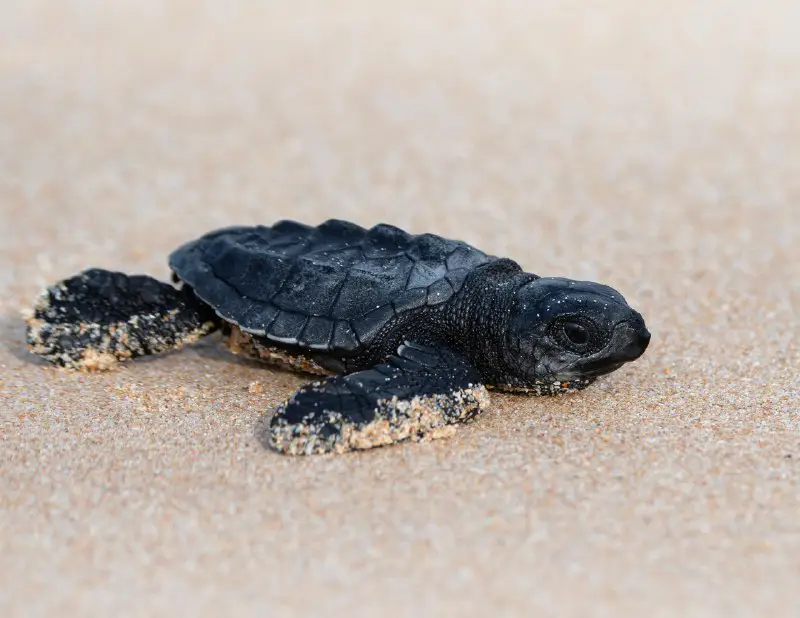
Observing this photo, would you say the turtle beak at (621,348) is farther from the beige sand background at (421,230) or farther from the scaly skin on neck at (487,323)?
the scaly skin on neck at (487,323)

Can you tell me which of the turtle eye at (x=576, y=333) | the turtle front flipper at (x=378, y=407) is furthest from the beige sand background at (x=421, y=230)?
the turtle eye at (x=576, y=333)

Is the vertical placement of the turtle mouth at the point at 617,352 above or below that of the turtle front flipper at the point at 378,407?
above

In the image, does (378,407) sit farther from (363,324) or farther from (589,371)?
(589,371)

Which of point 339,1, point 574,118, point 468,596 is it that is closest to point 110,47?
point 339,1

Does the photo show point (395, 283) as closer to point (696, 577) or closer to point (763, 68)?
point (696, 577)

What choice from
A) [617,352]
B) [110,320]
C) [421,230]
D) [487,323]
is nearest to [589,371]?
[617,352]

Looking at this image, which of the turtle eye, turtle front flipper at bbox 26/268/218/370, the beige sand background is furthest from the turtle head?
turtle front flipper at bbox 26/268/218/370
